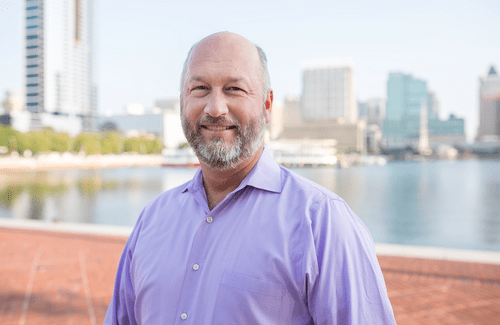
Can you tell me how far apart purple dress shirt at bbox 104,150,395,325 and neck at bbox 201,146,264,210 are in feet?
0.17

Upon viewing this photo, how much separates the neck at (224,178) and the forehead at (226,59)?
1.06 feet

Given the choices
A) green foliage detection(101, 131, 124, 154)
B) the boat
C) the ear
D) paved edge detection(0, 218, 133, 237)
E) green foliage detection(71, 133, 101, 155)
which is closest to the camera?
the ear

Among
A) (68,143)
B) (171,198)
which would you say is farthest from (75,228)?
(68,143)

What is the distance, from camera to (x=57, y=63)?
393 ft

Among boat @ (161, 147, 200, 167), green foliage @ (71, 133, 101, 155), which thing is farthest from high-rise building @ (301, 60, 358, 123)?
green foliage @ (71, 133, 101, 155)

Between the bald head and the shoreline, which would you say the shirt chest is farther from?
the shoreline

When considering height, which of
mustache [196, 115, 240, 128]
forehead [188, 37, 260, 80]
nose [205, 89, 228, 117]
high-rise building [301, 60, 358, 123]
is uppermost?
high-rise building [301, 60, 358, 123]

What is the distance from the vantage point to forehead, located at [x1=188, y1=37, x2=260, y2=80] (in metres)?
1.48

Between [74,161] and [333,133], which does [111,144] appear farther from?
[333,133]

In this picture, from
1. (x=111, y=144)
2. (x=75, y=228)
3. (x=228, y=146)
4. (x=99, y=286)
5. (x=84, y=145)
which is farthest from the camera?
(x=111, y=144)

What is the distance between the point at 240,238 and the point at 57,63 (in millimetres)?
133171

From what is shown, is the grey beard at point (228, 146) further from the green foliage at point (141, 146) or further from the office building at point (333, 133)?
the office building at point (333, 133)

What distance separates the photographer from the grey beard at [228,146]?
4.99ft

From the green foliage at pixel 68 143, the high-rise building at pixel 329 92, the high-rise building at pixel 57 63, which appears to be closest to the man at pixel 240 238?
the green foliage at pixel 68 143
